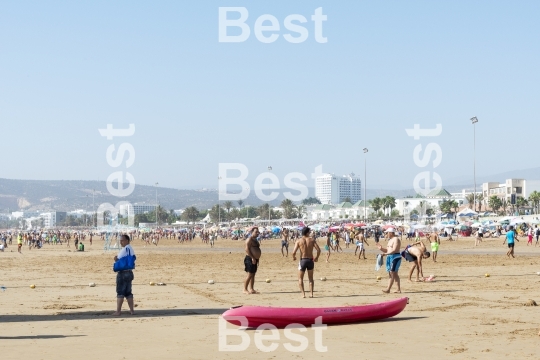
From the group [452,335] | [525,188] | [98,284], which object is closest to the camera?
[452,335]

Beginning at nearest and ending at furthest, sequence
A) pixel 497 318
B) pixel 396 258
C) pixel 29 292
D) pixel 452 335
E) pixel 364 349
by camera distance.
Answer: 1. pixel 364 349
2. pixel 452 335
3. pixel 497 318
4. pixel 396 258
5. pixel 29 292

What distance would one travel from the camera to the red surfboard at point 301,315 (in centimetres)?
1169

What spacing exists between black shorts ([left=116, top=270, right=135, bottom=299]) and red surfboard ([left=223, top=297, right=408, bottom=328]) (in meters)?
2.51

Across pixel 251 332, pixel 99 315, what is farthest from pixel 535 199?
pixel 251 332

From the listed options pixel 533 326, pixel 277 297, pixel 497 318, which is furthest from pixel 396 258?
pixel 533 326

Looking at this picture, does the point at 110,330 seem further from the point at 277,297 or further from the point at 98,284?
the point at 98,284

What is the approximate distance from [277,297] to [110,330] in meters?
5.78

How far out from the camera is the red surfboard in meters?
11.7

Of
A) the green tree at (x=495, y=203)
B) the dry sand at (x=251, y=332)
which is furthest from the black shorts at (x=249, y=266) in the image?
the green tree at (x=495, y=203)

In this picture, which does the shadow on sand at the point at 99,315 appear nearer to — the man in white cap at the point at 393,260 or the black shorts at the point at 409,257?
the man in white cap at the point at 393,260

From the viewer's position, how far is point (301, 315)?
39.1 ft

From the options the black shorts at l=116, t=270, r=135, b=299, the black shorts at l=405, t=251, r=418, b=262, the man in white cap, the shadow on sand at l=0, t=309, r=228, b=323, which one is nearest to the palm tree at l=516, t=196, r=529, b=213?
the black shorts at l=405, t=251, r=418, b=262

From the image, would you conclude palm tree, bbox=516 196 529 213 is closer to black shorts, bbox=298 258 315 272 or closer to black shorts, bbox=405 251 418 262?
black shorts, bbox=405 251 418 262

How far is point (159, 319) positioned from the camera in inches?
518
